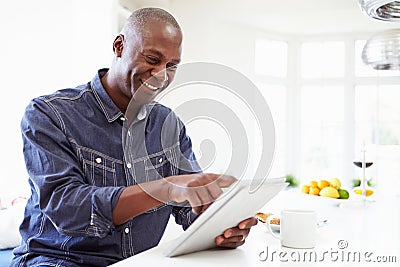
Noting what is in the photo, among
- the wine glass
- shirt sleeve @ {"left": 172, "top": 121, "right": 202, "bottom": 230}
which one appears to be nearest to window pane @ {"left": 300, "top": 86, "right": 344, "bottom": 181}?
the wine glass

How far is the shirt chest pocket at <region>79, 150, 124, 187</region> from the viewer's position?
1.32m

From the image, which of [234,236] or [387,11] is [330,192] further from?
[234,236]

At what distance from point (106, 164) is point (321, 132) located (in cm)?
500

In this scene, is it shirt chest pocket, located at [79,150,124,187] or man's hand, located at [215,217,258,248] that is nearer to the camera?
man's hand, located at [215,217,258,248]

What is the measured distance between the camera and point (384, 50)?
3029mm

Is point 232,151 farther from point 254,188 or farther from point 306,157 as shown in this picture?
point 306,157

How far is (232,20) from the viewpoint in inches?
206

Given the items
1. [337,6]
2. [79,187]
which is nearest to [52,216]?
[79,187]

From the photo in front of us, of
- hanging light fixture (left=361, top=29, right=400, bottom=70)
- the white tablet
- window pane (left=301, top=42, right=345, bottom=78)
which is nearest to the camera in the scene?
the white tablet

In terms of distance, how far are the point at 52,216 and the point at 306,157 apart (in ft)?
17.0

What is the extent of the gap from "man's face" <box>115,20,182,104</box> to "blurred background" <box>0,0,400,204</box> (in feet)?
6.58

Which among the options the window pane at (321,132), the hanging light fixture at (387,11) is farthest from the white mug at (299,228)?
the window pane at (321,132)

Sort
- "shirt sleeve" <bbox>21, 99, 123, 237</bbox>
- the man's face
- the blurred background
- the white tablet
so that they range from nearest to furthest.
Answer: the white tablet
"shirt sleeve" <bbox>21, 99, 123, 237</bbox>
the man's face
the blurred background

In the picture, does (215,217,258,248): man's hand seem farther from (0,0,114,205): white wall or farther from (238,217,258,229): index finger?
(0,0,114,205): white wall
